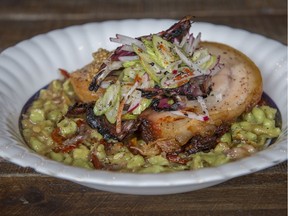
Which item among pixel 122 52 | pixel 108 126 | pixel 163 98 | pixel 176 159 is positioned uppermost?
pixel 122 52

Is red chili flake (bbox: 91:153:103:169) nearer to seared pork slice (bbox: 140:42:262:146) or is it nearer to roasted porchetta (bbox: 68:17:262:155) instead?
roasted porchetta (bbox: 68:17:262:155)

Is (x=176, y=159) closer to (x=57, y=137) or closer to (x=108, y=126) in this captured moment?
(x=108, y=126)

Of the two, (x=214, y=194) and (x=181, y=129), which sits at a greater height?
(x=181, y=129)

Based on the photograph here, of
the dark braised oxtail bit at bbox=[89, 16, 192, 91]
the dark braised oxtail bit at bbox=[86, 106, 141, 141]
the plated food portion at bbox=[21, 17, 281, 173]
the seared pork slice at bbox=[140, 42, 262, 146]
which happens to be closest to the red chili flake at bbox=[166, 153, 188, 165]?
the plated food portion at bbox=[21, 17, 281, 173]

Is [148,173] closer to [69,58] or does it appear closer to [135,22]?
[69,58]

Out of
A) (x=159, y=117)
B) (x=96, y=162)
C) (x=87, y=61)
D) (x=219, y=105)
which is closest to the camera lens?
(x=96, y=162)

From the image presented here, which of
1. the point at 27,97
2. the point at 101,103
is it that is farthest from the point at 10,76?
→ the point at 101,103

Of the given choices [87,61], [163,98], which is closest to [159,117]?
[163,98]
